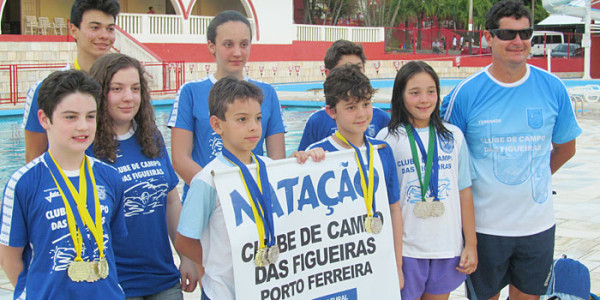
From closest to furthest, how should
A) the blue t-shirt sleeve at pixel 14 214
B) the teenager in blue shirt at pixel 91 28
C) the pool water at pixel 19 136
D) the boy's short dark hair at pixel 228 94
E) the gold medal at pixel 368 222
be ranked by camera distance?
the blue t-shirt sleeve at pixel 14 214 < the boy's short dark hair at pixel 228 94 < the gold medal at pixel 368 222 < the teenager in blue shirt at pixel 91 28 < the pool water at pixel 19 136

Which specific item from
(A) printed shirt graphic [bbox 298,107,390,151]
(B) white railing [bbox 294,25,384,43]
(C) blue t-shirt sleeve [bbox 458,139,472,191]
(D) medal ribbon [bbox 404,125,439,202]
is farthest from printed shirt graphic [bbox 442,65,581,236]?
(B) white railing [bbox 294,25,384,43]

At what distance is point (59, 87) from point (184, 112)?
89 centimetres

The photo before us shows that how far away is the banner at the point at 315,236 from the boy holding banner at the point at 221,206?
1.9 inches

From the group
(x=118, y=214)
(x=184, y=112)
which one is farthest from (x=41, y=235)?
(x=184, y=112)

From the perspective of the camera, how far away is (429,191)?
3.49 m

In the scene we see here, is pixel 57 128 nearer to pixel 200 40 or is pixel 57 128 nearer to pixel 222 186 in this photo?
pixel 222 186

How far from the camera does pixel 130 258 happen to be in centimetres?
308

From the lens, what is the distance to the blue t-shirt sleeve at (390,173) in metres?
3.37

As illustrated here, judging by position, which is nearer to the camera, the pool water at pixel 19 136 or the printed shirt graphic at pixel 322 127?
the printed shirt graphic at pixel 322 127

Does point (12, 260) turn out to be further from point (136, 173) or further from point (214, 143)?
point (214, 143)

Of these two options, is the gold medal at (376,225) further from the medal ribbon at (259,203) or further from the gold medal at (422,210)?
the medal ribbon at (259,203)

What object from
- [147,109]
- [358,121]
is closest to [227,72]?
[147,109]

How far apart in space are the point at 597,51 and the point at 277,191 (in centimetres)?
3488

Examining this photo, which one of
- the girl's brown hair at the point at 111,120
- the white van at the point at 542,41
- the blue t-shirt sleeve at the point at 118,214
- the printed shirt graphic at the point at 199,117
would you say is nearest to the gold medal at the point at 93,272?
the blue t-shirt sleeve at the point at 118,214
